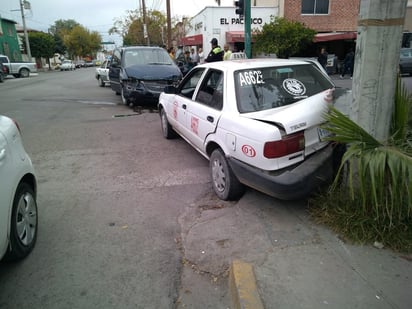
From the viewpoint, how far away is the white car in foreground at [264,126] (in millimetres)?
3211

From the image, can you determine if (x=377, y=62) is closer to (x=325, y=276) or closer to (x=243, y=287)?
(x=325, y=276)

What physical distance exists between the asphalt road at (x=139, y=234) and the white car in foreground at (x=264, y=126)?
400 mm

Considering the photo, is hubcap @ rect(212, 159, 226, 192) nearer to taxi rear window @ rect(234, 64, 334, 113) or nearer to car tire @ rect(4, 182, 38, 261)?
taxi rear window @ rect(234, 64, 334, 113)

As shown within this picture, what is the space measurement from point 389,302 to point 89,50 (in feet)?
277

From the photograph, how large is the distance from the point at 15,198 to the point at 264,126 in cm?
234

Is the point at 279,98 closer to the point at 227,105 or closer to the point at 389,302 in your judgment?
the point at 227,105

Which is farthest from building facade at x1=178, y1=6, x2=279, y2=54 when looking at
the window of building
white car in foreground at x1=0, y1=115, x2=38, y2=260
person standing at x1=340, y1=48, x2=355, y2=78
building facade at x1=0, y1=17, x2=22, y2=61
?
building facade at x1=0, y1=17, x2=22, y2=61

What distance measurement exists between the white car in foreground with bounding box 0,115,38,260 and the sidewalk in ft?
6.17

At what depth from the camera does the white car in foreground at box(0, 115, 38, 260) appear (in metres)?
2.59

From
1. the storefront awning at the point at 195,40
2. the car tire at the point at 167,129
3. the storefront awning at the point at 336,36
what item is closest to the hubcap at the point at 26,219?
the car tire at the point at 167,129

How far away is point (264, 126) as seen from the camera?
3.21 m


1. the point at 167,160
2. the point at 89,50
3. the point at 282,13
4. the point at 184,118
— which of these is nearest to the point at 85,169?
the point at 167,160

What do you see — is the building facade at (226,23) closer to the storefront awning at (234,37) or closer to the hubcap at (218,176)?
the storefront awning at (234,37)

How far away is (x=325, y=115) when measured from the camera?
313 centimetres
